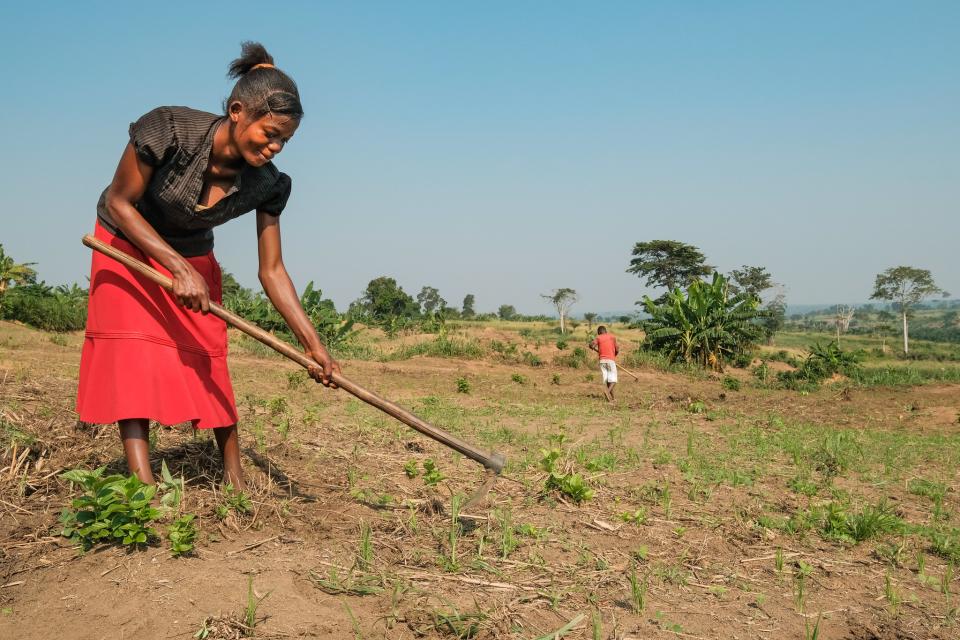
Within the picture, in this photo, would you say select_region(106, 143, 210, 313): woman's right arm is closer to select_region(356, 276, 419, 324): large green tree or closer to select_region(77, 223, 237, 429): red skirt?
select_region(77, 223, 237, 429): red skirt

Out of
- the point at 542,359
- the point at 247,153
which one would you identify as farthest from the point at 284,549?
the point at 542,359

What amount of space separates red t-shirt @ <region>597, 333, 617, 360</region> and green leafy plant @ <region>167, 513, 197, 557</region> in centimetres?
930

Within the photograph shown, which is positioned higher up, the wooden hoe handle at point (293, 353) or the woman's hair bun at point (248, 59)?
the woman's hair bun at point (248, 59)

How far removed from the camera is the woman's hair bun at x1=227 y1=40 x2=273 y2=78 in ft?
8.64

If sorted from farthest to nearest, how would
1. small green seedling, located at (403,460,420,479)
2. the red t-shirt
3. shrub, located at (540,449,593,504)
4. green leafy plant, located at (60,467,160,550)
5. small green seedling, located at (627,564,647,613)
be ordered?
the red t-shirt → small green seedling, located at (403,460,420,479) → shrub, located at (540,449,593,504) → small green seedling, located at (627,564,647,613) → green leafy plant, located at (60,467,160,550)

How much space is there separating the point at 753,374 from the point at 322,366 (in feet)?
51.4

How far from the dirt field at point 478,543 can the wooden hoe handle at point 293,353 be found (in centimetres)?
36

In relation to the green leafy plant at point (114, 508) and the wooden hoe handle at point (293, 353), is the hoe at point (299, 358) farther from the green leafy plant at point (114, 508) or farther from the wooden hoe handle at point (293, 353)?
the green leafy plant at point (114, 508)

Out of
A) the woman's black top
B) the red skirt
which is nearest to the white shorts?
the woman's black top

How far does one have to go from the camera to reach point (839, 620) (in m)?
2.57

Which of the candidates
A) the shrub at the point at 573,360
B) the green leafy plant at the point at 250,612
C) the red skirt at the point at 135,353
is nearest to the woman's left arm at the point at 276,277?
the red skirt at the point at 135,353

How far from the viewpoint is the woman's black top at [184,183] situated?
249 centimetres

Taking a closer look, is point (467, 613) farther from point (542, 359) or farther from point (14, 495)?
point (542, 359)

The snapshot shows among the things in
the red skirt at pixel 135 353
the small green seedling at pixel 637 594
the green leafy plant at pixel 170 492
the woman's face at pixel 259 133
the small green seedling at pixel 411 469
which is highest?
the woman's face at pixel 259 133
